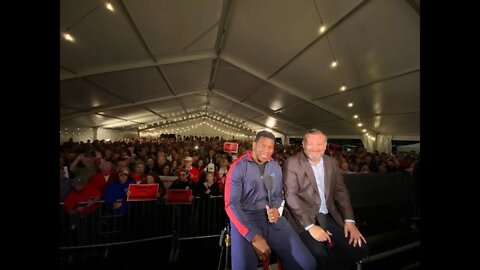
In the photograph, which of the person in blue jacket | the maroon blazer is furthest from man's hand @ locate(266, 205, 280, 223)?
the maroon blazer

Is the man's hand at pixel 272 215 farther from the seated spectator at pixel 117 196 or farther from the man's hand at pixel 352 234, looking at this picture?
the seated spectator at pixel 117 196

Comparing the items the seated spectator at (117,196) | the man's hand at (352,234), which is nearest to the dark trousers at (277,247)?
the man's hand at (352,234)

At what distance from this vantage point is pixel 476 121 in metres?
1.06

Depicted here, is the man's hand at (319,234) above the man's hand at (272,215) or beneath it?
beneath

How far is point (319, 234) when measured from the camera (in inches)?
92.7

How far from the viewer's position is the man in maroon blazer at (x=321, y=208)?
238cm

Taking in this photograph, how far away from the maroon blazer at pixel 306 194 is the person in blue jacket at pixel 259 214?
12 centimetres

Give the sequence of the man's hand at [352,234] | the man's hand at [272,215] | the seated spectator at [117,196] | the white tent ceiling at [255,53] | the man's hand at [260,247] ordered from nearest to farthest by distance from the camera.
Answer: the man's hand at [260,247], the man's hand at [272,215], the man's hand at [352,234], the seated spectator at [117,196], the white tent ceiling at [255,53]

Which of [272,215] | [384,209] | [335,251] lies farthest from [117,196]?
[384,209]

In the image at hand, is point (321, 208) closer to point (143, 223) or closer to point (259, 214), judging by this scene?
point (259, 214)

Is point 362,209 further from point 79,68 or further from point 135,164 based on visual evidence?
point 79,68

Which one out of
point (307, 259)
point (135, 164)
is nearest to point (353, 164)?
point (307, 259)

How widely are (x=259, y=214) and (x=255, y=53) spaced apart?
908cm

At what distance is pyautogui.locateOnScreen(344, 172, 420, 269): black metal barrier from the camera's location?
11.0 feet
